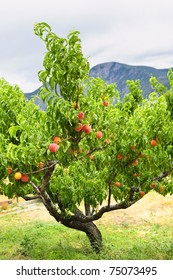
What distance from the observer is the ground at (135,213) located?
21.6 m

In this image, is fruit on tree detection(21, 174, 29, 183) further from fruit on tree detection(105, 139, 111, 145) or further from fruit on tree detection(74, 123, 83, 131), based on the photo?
fruit on tree detection(105, 139, 111, 145)

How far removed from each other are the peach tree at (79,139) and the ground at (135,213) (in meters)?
7.86

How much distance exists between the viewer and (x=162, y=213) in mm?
22375

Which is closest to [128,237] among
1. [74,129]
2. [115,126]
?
[115,126]

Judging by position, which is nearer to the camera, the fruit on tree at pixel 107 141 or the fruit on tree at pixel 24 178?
the fruit on tree at pixel 24 178

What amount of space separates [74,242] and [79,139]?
9590mm

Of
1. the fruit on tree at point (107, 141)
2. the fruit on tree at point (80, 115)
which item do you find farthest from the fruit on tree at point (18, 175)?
the fruit on tree at point (107, 141)

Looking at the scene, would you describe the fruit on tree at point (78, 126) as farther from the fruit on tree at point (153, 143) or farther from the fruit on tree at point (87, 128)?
the fruit on tree at point (153, 143)

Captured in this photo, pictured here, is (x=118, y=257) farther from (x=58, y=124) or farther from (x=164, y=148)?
(x=58, y=124)

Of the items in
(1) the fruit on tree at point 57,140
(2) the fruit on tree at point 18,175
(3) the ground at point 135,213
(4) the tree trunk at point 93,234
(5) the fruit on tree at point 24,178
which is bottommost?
(3) the ground at point 135,213

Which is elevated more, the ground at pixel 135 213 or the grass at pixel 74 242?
the grass at pixel 74 242

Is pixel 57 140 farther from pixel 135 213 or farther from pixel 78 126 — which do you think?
pixel 135 213

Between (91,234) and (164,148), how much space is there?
487 cm

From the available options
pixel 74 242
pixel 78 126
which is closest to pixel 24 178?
pixel 78 126
